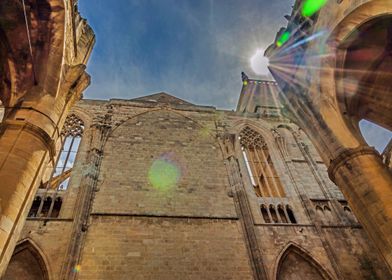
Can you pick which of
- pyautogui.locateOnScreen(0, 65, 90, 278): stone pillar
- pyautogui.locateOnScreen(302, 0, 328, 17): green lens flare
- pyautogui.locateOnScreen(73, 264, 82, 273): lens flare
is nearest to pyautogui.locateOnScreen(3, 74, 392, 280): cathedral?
pyautogui.locateOnScreen(73, 264, 82, 273): lens flare

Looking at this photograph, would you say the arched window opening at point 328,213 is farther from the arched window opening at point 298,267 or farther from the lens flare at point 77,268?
the lens flare at point 77,268

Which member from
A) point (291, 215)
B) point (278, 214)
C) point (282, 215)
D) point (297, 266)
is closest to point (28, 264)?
point (297, 266)

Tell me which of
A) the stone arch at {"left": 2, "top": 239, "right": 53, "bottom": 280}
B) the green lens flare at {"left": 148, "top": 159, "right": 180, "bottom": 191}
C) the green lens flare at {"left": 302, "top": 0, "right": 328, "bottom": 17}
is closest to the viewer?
the stone arch at {"left": 2, "top": 239, "right": 53, "bottom": 280}

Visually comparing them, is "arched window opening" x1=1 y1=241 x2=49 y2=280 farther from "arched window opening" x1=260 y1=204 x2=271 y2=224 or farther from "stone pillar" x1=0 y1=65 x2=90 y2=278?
"arched window opening" x1=260 y1=204 x2=271 y2=224

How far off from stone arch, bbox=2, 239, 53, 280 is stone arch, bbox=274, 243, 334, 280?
585 centimetres

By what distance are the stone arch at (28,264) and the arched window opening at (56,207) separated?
3.54 feet

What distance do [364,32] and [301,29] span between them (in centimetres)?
186

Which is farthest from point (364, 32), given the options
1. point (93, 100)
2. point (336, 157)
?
point (93, 100)

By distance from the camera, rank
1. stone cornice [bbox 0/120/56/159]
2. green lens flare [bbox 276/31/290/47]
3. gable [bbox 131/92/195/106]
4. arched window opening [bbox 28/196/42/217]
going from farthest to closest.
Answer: gable [bbox 131/92/195/106]
arched window opening [bbox 28/196/42/217]
green lens flare [bbox 276/31/290/47]
stone cornice [bbox 0/120/56/159]

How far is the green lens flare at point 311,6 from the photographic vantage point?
260 inches

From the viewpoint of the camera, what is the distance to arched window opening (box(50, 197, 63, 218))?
7.90 m

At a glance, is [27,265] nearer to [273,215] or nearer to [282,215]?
[273,215]

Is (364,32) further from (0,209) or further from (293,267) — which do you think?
(0,209)

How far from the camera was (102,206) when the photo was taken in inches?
319
